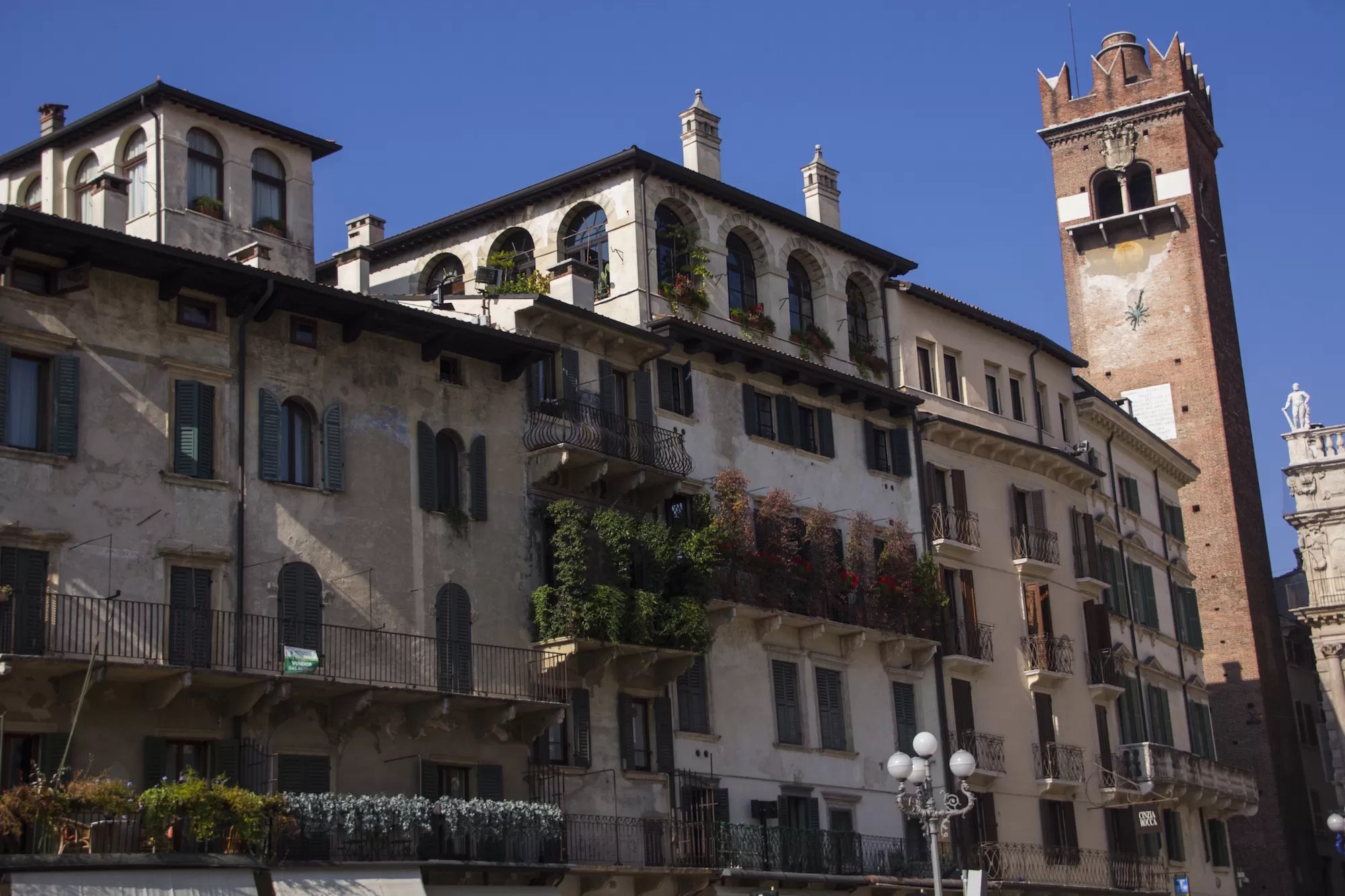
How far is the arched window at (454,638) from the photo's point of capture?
32.1 m

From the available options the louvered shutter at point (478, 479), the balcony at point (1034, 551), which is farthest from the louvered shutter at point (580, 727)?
the balcony at point (1034, 551)

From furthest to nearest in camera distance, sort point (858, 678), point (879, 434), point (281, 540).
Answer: point (879, 434), point (858, 678), point (281, 540)

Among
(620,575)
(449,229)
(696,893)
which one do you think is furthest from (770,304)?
(696,893)

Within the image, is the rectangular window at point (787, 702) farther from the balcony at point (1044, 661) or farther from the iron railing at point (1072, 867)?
the balcony at point (1044, 661)

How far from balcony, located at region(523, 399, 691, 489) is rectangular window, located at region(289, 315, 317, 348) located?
4.70 m

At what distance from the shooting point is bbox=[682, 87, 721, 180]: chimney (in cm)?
4303

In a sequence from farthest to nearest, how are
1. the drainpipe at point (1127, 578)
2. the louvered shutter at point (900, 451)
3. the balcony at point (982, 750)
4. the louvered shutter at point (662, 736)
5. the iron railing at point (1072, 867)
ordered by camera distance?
the drainpipe at point (1127, 578)
the louvered shutter at point (900, 451)
the iron railing at point (1072, 867)
the balcony at point (982, 750)
the louvered shutter at point (662, 736)

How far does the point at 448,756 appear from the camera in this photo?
3209 centimetres

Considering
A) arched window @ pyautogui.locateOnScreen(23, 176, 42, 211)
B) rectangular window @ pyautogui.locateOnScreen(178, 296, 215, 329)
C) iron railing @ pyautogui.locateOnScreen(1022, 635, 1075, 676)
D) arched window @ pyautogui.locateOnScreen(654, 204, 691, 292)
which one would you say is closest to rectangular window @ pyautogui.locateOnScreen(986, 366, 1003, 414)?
iron railing @ pyautogui.locateOnScreen(1022, 635, 1075, 676)

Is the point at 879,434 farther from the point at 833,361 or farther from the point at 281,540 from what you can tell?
the point at 281,540

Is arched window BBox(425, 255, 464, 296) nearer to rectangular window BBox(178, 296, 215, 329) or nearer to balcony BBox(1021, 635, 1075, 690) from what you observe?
rectangular window BBox(178, 296, 215, 329)

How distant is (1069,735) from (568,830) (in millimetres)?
18423

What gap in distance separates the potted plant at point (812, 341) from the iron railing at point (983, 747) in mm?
8703

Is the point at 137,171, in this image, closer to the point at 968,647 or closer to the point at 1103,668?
the point at 968,647
